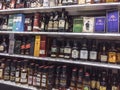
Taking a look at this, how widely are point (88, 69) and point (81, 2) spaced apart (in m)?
0.81

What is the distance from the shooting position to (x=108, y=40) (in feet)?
8.54

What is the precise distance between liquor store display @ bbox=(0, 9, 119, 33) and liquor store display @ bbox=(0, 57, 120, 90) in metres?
0.47

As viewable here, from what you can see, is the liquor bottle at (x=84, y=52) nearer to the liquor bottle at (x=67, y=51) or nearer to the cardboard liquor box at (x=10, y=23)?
the liquor bottle at (x=67, y=51)

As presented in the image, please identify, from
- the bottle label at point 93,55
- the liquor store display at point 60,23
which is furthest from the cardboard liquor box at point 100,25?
the bottle label at point 93,55

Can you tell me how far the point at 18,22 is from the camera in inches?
116

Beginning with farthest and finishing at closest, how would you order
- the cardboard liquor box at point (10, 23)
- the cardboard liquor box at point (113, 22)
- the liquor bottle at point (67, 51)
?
the cardboard liquor box at point (10, 23)
the liquor bottle at point (67, 51)
the cardboard liquor box at point (113, 22)

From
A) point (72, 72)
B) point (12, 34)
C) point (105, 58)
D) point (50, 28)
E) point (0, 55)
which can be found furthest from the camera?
point (0, 55)

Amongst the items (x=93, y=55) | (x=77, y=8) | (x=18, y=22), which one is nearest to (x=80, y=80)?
(x=93, y=55)

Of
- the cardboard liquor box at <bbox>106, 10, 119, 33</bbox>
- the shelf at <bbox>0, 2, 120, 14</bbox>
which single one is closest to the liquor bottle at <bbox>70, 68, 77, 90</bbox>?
the cardboard liquor box at <bbox>106, 10, 119, 33</bbox>

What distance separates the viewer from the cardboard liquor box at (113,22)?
7.26 feet

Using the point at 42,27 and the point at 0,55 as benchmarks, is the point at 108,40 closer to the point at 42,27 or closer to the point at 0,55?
the point at 42,27

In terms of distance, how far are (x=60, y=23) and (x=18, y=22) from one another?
0.70m

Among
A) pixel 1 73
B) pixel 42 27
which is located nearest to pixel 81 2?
pixel 42 27

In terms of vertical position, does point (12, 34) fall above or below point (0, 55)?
above
